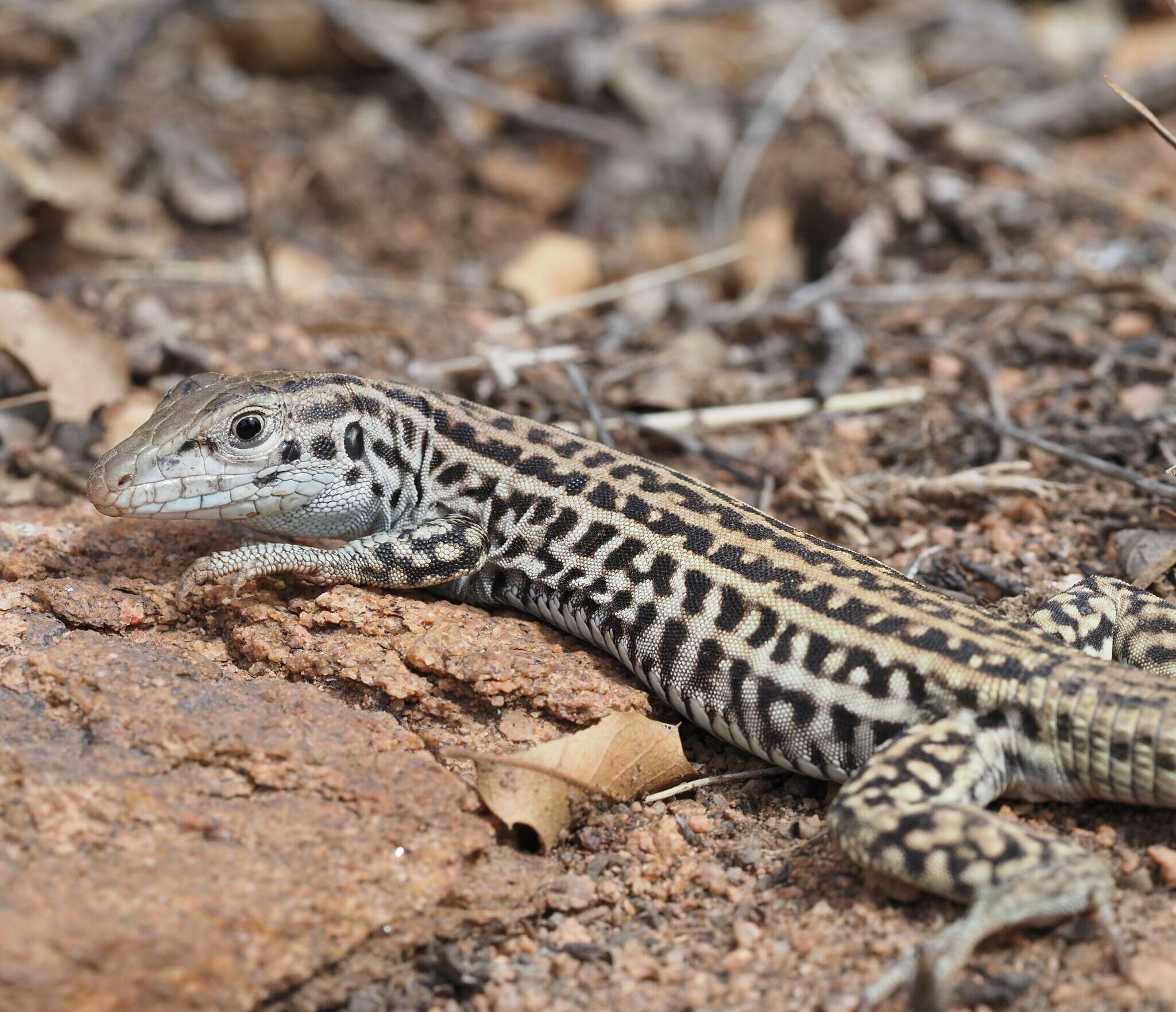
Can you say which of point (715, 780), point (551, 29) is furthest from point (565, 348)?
point (551, 29)

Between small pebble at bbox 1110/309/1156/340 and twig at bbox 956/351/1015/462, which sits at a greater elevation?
small pebble at bbox 1110/309/1156/340

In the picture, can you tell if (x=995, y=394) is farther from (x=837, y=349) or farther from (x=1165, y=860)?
(x=1165, y=860)

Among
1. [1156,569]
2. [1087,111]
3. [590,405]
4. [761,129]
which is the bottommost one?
[1156,569]

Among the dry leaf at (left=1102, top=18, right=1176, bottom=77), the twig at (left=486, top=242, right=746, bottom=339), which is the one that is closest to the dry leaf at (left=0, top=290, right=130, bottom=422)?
the twig at (left=486, top=242, right=746, bottom=339)

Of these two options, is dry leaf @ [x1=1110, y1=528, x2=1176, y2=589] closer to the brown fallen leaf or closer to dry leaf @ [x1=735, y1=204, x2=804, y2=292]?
the brown fallen leaf

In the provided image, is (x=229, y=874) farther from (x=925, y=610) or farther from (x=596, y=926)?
(x=925, y=610)

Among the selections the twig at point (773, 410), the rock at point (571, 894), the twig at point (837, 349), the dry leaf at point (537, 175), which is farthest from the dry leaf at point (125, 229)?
the rock at point (571, 894)
